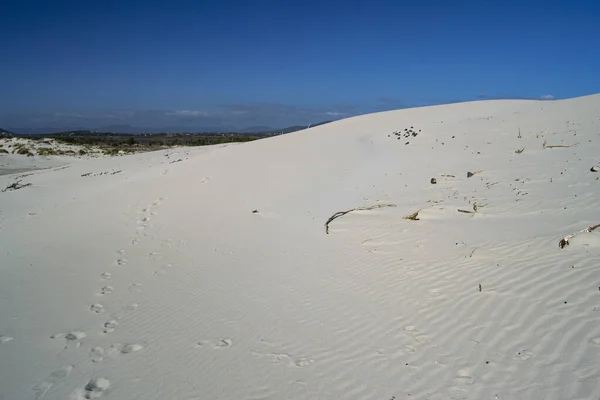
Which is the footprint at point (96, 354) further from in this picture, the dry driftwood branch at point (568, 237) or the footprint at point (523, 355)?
the dry driftwood branch at point (568, 237)

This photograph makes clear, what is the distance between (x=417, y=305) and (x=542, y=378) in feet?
6.00

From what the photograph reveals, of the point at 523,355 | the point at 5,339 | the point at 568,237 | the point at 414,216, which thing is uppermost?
the point at 568,237

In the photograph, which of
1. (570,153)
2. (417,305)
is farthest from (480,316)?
(570,153)

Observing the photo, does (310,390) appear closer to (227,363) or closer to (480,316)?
(227,363)

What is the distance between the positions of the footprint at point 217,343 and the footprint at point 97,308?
1.88 meters

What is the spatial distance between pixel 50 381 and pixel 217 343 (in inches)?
67.0

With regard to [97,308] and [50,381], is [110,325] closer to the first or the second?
→ [97,308]

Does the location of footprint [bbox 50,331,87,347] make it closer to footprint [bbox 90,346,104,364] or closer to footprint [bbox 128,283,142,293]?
footprint [bbox 90,346,104,364]

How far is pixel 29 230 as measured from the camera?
10359mm

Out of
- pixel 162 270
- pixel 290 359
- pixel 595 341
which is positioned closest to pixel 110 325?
pixel 162 270

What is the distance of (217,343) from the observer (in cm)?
453

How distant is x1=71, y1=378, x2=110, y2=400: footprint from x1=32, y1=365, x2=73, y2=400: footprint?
1.01 feet

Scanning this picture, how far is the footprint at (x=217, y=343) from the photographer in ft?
14.7

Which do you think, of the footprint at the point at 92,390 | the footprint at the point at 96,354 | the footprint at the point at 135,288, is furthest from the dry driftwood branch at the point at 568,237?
the footprint at the point at 135,288
